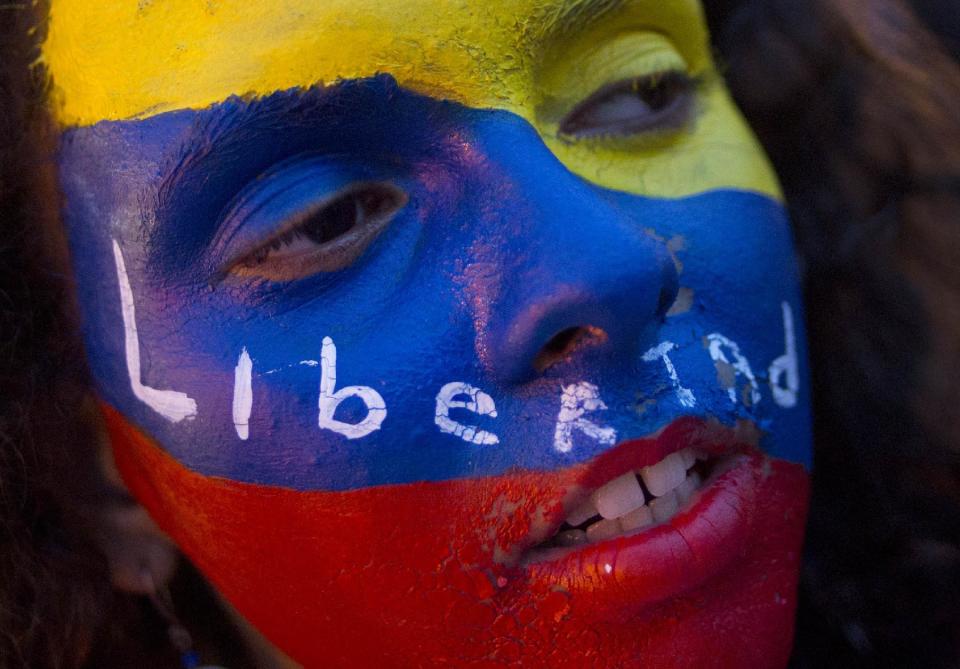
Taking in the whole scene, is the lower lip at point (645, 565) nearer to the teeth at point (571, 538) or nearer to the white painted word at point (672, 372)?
the teeth at point (571, 538)

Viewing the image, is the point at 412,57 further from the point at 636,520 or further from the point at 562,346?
the point at 636,520

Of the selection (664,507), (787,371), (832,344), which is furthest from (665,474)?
(832,344)

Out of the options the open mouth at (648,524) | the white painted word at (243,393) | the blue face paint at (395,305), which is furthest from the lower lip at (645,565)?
the white painted word at (243,393)

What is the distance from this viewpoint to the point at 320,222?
1.10 m

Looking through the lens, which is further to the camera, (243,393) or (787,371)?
(787,371)

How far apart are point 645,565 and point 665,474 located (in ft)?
0.37

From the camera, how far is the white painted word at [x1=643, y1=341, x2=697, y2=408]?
1058 millimetres

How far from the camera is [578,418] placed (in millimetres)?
1021

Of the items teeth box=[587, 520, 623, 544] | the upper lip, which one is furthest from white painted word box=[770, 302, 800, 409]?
teeth box=[587, 520, 623, 544]

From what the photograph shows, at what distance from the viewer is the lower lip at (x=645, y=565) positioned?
1.03m

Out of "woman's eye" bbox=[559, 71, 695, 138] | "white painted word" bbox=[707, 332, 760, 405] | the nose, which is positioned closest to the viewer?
the nose

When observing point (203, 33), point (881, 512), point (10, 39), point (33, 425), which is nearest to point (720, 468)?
point (881, 512)

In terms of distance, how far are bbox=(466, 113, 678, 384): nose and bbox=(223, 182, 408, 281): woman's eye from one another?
0.13m

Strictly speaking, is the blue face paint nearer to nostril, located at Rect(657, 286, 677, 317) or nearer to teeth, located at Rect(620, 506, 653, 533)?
nostril, located at Rect(657, 286, 677, 317)
